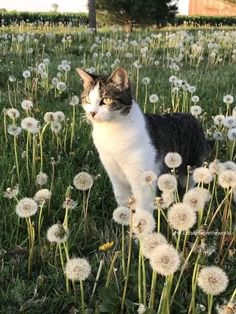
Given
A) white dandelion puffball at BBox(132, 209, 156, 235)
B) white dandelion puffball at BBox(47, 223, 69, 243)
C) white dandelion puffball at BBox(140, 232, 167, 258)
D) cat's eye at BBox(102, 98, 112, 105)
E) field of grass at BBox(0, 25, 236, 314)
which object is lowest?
field of grass at BBox(0, 25, 236, 314)

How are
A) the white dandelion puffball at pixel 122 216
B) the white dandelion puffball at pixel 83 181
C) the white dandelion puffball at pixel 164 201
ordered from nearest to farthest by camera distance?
the white dandelion puffball at pixel 164 201
the white dandelion puffball at pixel 122 216
the white dandelion puffball at pixel 83 181

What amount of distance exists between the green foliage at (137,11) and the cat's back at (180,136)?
22289mm

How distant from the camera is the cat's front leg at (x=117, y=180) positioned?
4188mm

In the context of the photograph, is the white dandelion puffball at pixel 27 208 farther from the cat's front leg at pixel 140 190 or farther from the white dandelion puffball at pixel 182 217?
the cat's front leg at pixel 140 190

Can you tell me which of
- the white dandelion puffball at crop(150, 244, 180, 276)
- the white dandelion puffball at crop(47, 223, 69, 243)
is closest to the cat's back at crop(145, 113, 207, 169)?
the white dandelion puffball at crop(47, 223, 69, 243)

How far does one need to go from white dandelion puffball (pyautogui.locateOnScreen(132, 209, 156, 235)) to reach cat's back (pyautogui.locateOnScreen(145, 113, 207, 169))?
5.30 feet

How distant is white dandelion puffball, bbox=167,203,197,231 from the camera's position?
8.42 ft

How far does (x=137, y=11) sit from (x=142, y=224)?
24.8m

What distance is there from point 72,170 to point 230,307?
2.95 meters

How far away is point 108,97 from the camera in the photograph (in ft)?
13.6

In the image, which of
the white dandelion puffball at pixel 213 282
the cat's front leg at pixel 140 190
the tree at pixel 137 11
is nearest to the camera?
the white dandelion puffball at pixel 213 282

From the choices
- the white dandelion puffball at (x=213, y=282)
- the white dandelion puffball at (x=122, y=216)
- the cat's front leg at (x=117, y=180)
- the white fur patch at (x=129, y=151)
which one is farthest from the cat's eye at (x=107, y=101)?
the white dandelion puffball at (x=213, y=282)

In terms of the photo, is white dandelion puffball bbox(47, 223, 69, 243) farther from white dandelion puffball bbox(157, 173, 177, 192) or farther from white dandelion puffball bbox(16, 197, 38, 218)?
white dandelion puffball bbox(157, 173, 177, 192)

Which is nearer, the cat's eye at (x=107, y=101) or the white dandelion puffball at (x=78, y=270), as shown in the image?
the white dandelion puffball at (x=78, y=270)
